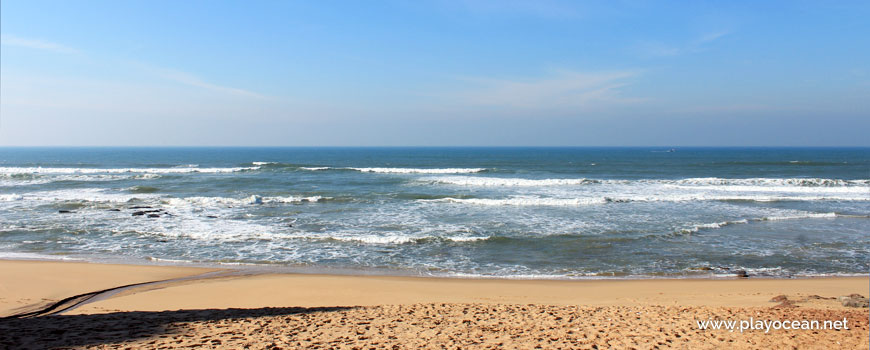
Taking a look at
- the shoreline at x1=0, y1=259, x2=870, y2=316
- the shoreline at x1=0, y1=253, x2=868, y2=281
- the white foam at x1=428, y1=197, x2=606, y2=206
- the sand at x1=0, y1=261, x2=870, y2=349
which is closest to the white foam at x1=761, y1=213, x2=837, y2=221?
the white foam at x1=428, y1=197, x2=606, y2=206

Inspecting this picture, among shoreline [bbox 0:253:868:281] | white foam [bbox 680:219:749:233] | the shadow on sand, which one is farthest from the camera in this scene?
white foam [bbox 680:219:749:233]

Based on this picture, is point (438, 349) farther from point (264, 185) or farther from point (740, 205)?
point (264, 185)

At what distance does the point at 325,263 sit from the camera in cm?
1125

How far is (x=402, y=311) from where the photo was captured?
695cm

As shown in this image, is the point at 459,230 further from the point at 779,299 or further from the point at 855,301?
the point at 855,301

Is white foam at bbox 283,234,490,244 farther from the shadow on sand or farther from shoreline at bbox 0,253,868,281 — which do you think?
the shadow on sand

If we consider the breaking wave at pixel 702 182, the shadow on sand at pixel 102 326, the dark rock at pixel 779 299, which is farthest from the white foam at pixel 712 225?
the breaking wave at pixel 702 182

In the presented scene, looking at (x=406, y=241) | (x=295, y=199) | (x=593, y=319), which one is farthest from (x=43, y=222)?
(x=593, y=319)

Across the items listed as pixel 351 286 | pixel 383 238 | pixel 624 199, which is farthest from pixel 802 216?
pixel 351 286

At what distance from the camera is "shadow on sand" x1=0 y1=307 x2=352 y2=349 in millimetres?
5301

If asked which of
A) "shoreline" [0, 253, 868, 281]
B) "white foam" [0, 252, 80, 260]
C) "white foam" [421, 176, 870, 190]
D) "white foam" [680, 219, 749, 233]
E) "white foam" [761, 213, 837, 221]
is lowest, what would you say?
"shoreline" [0, 253, 868, 281]

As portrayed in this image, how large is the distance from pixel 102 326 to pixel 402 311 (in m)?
4.01

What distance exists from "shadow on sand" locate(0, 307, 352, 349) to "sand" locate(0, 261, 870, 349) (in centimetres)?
2

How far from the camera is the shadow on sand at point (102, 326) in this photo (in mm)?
5301
